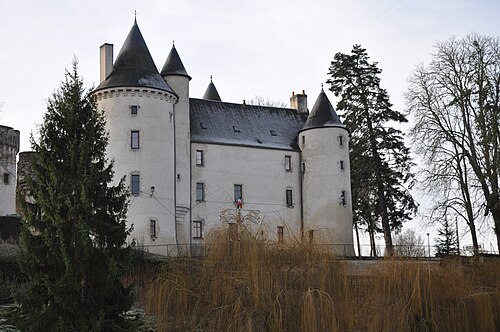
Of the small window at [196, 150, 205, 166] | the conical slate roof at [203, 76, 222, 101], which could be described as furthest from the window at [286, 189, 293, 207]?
the conical slate roof at [203, 76, 222, 101]

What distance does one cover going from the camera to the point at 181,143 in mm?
43156

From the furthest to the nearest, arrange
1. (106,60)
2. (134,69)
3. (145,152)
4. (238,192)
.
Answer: (238,192) → (106,60) → (134,69) → (145,152)

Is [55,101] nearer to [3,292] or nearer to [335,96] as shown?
[3,292]

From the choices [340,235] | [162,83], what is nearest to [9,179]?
[162,83]

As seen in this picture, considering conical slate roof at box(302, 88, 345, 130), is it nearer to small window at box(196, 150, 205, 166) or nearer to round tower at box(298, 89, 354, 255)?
round tower at box(298, 89, 354, 255)

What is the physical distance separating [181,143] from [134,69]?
504 centimetres

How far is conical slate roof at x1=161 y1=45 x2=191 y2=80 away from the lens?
4391 cm

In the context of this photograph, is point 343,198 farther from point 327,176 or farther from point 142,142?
point 142,142

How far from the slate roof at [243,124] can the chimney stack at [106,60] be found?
583 centimetres

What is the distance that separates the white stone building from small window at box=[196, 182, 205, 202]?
0.06 metres

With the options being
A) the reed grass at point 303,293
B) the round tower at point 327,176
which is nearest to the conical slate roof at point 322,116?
the round tower at point 327,176

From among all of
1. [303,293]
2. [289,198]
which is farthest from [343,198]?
[303,293]

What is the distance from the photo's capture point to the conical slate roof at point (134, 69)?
133ft

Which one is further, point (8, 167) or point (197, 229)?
point (8, 167)
